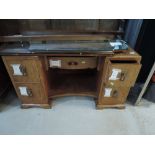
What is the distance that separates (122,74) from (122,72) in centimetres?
2

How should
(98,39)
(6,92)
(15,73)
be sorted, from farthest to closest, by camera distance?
1. (6,92)
2. (98,39)
3. (15,73)

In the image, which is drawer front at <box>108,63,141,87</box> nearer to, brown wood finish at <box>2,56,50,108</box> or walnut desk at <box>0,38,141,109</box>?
walnut desk at <box>0,38,141,109</box>

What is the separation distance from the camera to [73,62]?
1.29 m

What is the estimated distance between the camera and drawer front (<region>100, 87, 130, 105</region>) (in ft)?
4.65

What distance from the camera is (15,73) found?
1273 millimetres

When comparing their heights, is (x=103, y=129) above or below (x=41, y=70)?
below

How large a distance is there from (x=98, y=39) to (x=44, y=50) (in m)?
0.55

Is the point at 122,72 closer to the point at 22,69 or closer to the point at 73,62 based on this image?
A: the point at 73,62

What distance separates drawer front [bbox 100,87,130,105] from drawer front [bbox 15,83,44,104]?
66 centimetres

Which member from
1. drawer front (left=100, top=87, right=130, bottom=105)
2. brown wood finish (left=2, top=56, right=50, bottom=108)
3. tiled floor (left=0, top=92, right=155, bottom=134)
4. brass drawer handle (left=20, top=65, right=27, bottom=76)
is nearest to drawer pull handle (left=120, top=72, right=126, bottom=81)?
drawer front (left=100, top=87, right=130, bottom=105)

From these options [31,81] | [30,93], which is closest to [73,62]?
[31,81]
